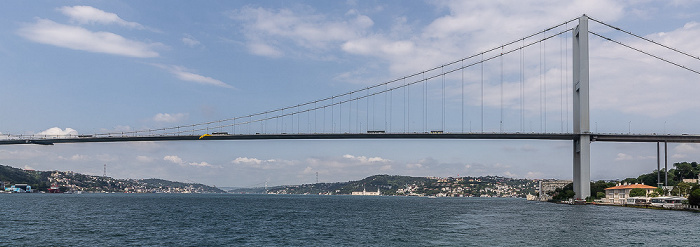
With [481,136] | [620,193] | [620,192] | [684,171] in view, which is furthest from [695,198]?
[684,171]

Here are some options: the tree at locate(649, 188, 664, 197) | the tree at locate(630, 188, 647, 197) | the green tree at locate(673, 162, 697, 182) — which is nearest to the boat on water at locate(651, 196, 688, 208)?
the tree at locate(649, 188, 664, 197)

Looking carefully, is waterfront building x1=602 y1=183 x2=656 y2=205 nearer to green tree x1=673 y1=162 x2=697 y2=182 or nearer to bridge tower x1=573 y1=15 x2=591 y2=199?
bridge tower x1=573 y1=15 x2=591 y2=199

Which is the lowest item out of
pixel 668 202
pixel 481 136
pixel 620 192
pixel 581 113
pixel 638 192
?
pixel 620 192

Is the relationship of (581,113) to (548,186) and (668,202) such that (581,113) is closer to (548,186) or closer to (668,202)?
(668,202)

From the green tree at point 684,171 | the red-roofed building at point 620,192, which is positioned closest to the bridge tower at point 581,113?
the red-roofed building at point 620,192

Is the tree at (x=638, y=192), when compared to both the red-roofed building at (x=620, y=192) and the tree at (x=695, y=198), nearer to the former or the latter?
the red-roofed building at (x=620, y=192)

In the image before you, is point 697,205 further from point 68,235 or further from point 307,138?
point 68,235

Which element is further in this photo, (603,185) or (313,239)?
(603,185)

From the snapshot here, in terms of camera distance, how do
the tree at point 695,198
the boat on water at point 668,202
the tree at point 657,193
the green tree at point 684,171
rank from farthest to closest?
the green tree at point 684,171 < the tree at point 657,193 < the boat on water at point 668,202 < the tree at point 695,198

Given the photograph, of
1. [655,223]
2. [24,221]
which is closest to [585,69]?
[655,223]
